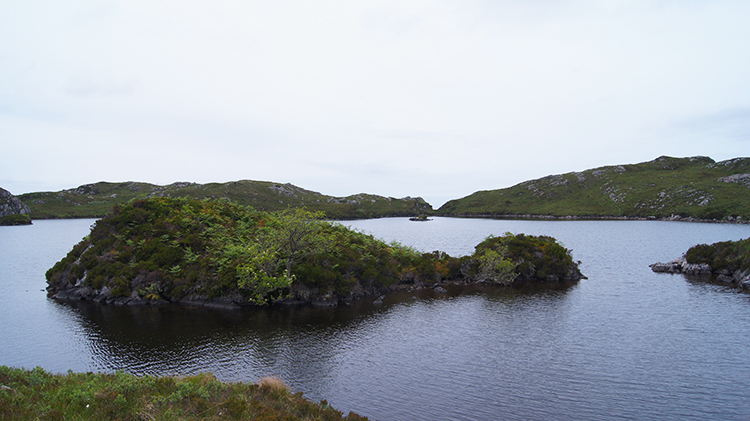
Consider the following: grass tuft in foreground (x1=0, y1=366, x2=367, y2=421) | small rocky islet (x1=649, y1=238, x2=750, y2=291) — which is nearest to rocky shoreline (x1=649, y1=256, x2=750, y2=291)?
small rocky islet (x1=649, y1=238, x2=750, y2=291)

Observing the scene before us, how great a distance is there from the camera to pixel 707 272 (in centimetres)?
7425

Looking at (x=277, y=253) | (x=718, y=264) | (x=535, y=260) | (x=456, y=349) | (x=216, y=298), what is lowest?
(x=456, y=349)

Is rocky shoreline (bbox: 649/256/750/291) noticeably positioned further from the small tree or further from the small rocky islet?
the small tree

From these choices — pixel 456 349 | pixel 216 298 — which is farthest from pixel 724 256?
pixel 216 298

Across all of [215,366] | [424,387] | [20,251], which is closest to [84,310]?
[215,366]

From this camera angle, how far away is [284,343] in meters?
38.2

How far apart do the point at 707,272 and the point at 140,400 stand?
99074 mm

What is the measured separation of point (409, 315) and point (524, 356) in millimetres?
17175

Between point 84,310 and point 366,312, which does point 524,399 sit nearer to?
point 366,312

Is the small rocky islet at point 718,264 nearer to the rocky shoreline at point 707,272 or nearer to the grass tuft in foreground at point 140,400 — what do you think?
the rocky shoreline at point 707,272

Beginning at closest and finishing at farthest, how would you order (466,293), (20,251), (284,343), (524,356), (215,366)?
1. (215,366)
2. (524,356)
3. (284,343)
4. (466,293)
5. (20,251)

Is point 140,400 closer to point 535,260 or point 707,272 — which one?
point 535,260

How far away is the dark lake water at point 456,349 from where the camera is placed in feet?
89.0

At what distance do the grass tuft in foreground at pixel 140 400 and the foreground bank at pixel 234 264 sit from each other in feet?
99.9
